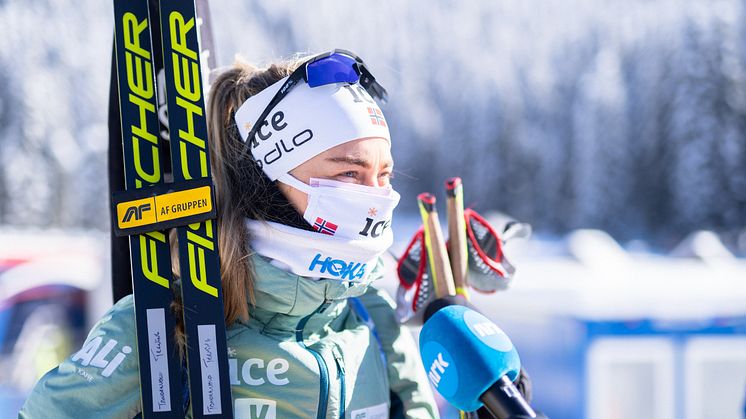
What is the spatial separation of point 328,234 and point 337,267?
0.07m

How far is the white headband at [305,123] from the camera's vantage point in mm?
1666

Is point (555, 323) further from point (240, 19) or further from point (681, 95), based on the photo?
point (240, 19)

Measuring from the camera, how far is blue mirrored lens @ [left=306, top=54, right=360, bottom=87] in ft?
5.53

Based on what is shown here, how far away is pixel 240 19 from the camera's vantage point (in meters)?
47.2

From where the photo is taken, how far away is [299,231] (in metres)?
1.63

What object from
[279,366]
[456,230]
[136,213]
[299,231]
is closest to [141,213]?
[136,213]

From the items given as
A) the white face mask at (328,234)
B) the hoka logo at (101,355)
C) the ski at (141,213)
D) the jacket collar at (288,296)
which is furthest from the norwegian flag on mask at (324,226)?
the hoka logo at (101,355)

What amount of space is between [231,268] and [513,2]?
54.7m

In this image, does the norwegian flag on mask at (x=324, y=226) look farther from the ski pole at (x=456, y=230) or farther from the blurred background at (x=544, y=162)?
the blurred background at (x=544, y=162)

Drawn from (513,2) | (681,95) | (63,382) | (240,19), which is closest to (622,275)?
(63,382)

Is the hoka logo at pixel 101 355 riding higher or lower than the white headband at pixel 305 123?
lower

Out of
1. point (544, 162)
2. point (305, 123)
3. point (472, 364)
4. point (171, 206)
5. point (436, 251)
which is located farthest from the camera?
point (544, 162)

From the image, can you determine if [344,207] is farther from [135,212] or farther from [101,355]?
[101,355]

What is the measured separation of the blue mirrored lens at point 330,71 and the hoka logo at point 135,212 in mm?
441
